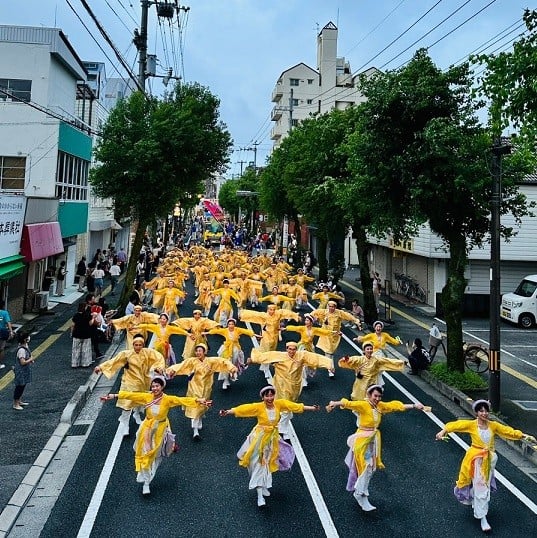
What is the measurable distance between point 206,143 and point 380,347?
12.8 m

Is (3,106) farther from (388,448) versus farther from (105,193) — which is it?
(388,448)

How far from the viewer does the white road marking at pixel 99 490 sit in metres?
6.47

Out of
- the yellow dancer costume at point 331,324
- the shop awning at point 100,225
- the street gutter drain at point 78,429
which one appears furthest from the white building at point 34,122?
the street gutter drain at point 78,429

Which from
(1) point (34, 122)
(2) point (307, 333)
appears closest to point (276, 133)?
(1) point (34, 122)

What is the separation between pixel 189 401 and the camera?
7.96 m

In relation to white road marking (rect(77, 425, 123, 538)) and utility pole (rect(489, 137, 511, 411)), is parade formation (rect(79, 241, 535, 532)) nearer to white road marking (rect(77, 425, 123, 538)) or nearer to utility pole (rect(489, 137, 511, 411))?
white road marking (rect(77, 425, 123, 538))

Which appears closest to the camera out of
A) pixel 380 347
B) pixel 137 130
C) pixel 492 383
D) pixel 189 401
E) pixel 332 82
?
pixel 189 401

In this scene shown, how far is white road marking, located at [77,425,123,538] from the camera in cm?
647

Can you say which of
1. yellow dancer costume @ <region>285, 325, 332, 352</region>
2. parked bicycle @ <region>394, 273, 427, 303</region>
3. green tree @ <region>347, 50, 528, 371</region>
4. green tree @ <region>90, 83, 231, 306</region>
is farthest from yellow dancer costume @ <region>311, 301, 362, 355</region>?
parked bicycle @ <region>394, 273, 427, 303</region>

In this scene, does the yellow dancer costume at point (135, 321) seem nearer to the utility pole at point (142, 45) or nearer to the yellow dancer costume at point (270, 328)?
the yellow dancer costume at point (270, 328)

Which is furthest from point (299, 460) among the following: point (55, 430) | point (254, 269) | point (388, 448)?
point (254, 269)

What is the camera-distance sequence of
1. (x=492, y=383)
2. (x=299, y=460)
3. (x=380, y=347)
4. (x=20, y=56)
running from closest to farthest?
(x=299, y=460)
(x=492, y=383)
(x=380, y=347)
(x=20, y=56)

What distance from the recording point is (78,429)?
968cm

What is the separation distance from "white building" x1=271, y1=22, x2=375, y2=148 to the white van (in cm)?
4041
